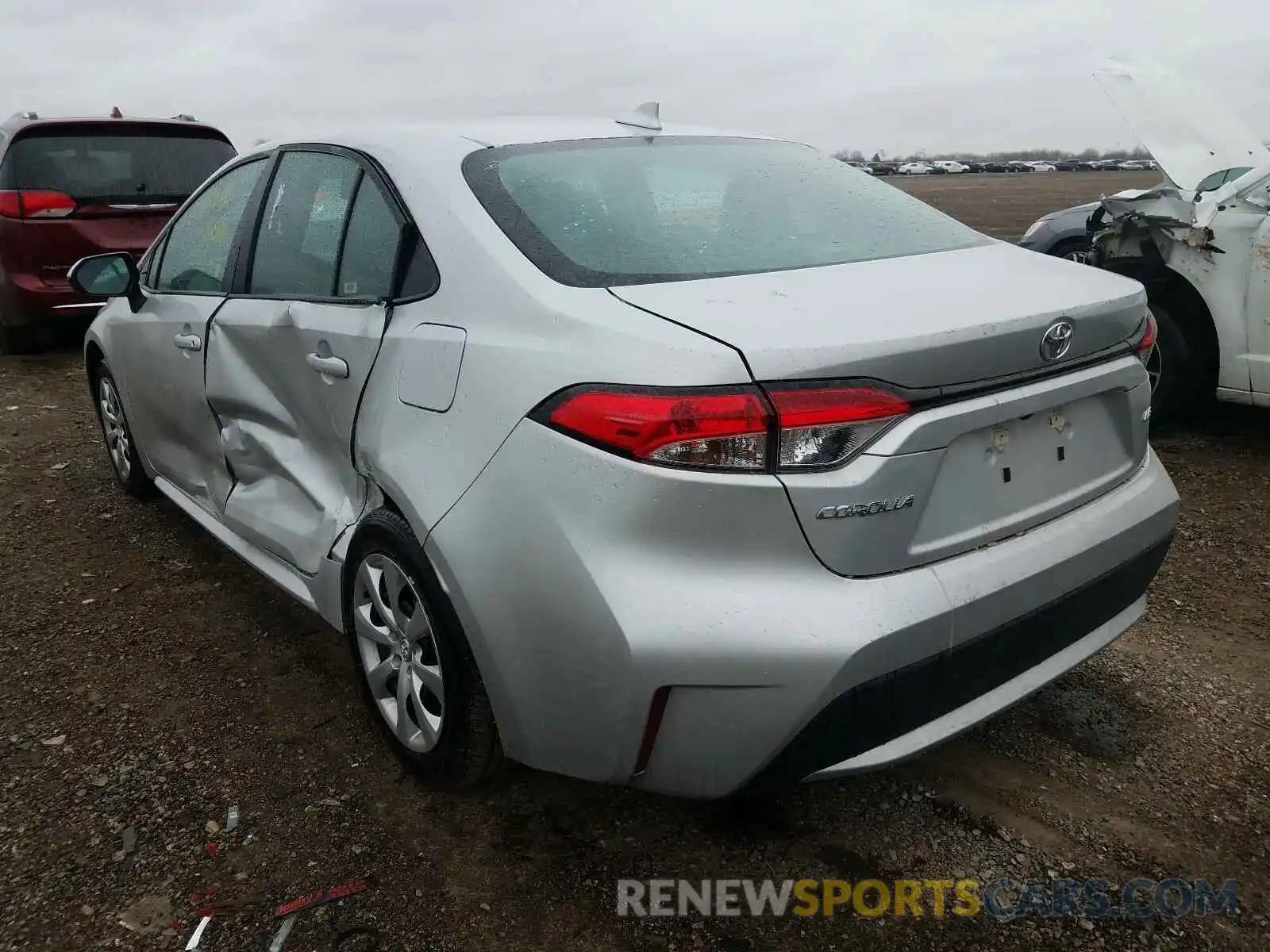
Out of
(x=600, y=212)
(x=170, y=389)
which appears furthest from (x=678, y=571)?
(x=170, y=389)

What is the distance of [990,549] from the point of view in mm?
1887

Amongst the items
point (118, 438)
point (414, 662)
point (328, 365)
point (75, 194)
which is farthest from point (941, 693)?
point (75, 194)

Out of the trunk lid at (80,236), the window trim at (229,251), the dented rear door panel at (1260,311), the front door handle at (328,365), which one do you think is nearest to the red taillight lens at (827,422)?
the front door handle at (328,365)

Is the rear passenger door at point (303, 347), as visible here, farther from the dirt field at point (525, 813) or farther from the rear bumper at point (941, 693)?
the rear bumper at point (941, 693)

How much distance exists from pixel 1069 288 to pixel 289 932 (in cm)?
208

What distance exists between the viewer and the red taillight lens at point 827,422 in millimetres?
1659

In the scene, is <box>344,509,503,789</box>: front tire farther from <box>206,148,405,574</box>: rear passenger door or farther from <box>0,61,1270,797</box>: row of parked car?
<box>206,148,405,574</box>: rear passenger door

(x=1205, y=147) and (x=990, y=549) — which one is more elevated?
(x=1205, y=147)

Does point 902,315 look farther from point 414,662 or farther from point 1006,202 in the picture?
point 1006,202

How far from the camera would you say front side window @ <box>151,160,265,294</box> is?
317cm

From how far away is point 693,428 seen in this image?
1.66 m

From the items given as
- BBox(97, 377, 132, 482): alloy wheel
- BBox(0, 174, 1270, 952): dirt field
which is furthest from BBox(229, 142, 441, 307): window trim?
BBox(97, 377, 132, 482): alloy wheel

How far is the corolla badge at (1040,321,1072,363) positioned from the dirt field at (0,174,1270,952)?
105 centimetres

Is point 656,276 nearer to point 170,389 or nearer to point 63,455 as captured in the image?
point 170,389
